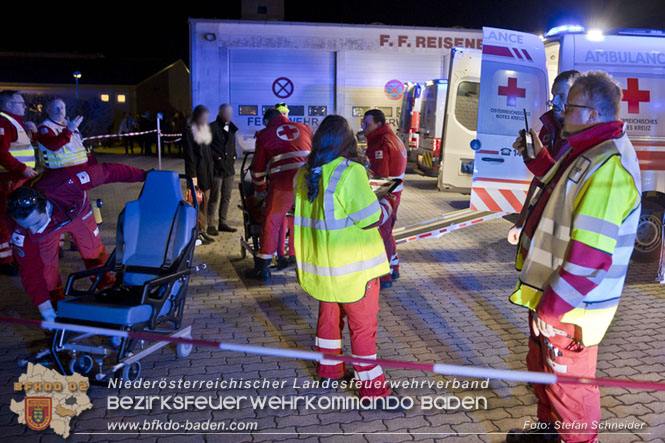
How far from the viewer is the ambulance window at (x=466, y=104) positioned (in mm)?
10992

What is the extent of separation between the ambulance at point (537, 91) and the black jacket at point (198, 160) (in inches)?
155

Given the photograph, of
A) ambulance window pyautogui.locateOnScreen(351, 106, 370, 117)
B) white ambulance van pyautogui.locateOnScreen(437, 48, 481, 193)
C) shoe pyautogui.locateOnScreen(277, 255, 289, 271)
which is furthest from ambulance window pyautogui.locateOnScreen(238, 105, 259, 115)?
shoe pyautogui.locateOnScreen(277, 255, 289, 271)

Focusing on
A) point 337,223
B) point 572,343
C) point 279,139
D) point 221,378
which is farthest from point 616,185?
point 279,139

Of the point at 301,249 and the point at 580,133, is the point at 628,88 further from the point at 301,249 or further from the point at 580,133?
the point at 301,249

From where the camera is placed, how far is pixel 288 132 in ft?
20.7

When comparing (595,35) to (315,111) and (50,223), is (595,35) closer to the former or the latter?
(50,223)

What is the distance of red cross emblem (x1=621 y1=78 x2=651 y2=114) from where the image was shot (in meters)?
6.71

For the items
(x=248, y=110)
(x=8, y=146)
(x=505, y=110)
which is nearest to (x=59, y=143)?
(x=8, y=146)

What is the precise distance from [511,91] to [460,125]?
458 cm

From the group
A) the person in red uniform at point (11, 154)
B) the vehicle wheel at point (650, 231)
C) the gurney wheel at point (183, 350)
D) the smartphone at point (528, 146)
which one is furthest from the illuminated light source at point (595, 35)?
the person in red uniform at point (11, 154)

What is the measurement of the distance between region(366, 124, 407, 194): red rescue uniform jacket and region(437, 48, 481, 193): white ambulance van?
5026 mm

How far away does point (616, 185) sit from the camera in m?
2.53

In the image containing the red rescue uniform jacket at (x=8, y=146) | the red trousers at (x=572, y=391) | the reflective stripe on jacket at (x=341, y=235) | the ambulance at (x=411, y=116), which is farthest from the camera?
the ambulance at (x=411, y=116)

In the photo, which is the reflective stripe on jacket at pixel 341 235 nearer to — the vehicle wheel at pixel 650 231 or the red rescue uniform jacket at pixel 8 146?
the red rescue uniform jacket at pixel 8 146
